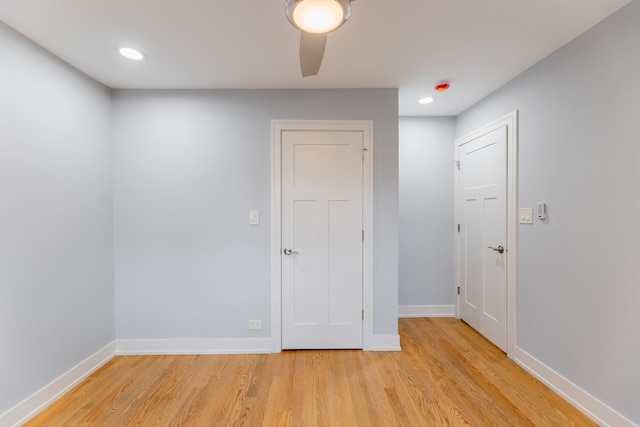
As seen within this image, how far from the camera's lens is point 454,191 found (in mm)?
3285

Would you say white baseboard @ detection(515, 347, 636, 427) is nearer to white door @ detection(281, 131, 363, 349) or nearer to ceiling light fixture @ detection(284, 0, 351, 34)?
white door @ detection(281, 131, 363, 349)

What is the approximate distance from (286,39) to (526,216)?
222cm

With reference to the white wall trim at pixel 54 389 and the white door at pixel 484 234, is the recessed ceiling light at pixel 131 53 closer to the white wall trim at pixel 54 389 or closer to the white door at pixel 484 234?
the white wall trim at pixel 54 389

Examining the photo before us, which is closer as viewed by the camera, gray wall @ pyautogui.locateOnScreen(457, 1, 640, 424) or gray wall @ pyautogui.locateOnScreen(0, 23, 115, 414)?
gray wall @ pyautogui.locateOnScreen(457, 1, 640, 424)

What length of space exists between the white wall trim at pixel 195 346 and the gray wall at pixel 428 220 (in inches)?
69.5

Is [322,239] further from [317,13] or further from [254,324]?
[317,13]

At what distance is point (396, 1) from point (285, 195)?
1.59m

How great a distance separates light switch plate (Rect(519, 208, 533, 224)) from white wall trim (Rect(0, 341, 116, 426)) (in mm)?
3639

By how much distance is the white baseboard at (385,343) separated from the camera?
2516 millimetres

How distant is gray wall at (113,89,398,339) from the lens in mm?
2479

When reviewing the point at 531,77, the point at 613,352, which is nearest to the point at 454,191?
the point at 531,77

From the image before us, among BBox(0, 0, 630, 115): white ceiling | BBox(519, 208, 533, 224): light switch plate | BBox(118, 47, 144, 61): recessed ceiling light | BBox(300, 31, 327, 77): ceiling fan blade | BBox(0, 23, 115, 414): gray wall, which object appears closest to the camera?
BBox(300, 31, 327, 77): ceiling fan blade

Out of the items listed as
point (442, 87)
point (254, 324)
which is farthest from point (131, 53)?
point (442, 87)

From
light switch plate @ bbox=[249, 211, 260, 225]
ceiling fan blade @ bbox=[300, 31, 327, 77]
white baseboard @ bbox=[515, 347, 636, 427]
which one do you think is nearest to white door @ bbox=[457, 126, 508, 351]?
white baseboard @ bbox=[515, 347, 636, 427]
